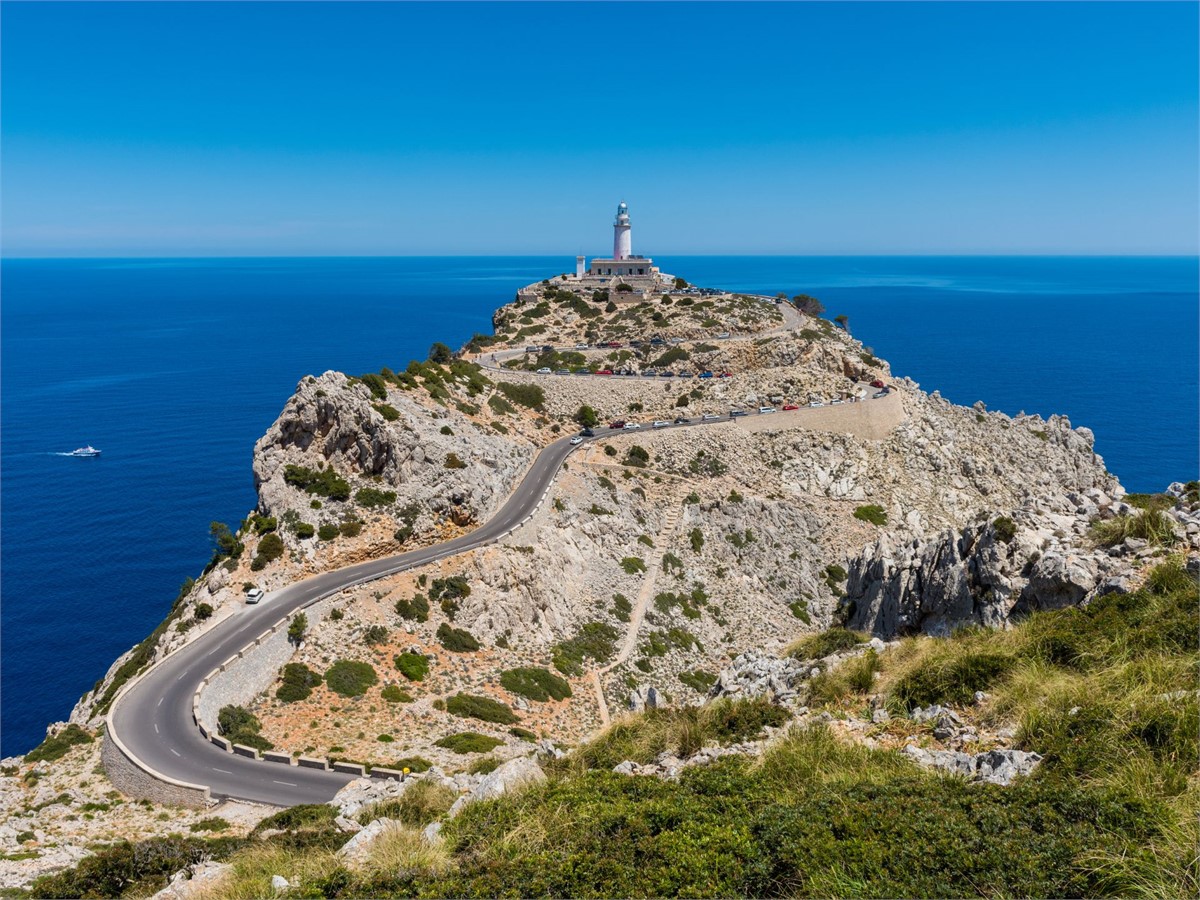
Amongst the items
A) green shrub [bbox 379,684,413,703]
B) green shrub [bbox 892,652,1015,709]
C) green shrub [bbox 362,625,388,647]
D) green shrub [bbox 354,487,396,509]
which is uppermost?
green shrub [bbox 892,652,1015,709]

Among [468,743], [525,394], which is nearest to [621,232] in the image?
[525,394]

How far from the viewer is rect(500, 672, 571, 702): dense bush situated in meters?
39.9

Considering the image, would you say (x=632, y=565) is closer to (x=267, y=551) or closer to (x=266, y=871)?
(x=267, y=551)

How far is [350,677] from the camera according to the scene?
3675 centimetres

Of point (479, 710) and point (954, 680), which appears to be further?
point (479, 710)

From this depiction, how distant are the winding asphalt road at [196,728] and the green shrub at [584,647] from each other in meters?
9.09

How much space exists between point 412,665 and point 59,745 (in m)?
15.3

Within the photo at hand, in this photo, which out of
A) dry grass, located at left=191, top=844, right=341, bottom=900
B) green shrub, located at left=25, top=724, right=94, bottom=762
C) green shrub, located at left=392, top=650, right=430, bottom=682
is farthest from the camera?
green shrub, located at left=392, top=650, right=430, bottom=682

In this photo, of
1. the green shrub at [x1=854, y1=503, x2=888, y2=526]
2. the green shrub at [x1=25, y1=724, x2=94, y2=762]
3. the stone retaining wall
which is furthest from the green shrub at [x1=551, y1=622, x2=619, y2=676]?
the green shrub at [x1=854, y1=503, x2=888, y2=526]

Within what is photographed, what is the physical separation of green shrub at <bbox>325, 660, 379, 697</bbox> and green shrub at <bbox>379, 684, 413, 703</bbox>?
887mm

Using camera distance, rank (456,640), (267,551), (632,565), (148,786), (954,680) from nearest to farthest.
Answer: (954,680), (148,786), (456,640), (267,551), (632,565)

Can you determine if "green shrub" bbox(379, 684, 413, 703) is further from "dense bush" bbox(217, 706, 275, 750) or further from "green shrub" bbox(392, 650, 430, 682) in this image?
"dense bush" bbox(217, 706, 275, 750)

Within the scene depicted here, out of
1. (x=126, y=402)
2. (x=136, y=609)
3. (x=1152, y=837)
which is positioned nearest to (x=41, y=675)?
(x=136, y=609)

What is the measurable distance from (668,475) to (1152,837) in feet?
184
